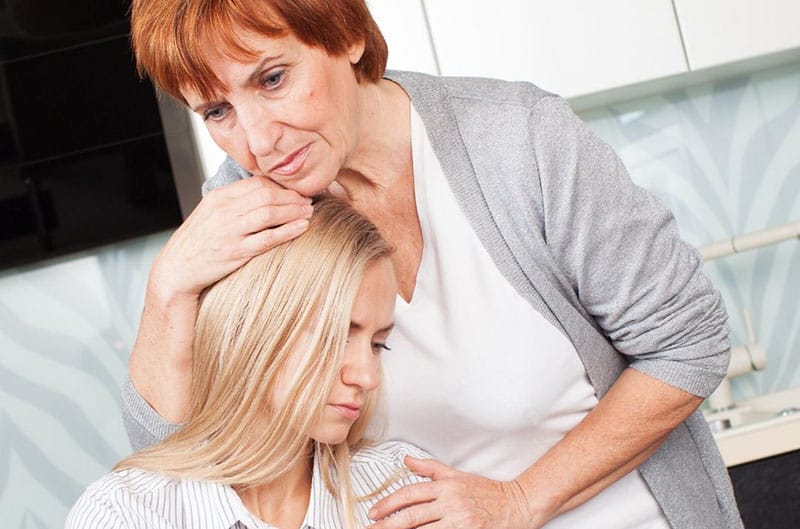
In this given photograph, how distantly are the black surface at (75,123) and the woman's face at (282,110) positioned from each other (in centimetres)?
151

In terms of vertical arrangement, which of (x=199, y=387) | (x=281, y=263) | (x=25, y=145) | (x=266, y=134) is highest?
(x=25, y=145)

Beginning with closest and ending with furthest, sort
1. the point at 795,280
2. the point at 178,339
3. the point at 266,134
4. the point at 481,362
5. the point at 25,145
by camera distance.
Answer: the point at 266,134 < the point at 178,339 < the point at 481,362 < the point at 25,145 < the point at 795,280

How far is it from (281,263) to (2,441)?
6.18ft

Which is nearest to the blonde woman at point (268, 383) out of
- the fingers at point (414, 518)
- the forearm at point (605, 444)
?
the fingers at point (414, 518)

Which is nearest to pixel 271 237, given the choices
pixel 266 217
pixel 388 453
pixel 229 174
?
pixel 266 217

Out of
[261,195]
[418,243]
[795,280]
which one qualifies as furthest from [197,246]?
[795,280]

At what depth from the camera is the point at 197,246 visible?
1169 millimetres

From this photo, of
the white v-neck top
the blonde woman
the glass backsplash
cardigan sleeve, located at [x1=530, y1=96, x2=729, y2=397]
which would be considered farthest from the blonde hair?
the glass backsplash

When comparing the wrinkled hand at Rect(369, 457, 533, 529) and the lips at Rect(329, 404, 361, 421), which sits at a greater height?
the lips at Rect(329, 404, 361, 421)

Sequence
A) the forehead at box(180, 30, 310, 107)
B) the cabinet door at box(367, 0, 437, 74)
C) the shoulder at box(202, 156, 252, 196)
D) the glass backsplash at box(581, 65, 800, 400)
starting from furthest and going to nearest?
the glass backsplash at box(581, 65, 800, 400) → the cabinet door at box(367, 0, 437, 74) → the shoulder at box(202, 156, 252, 196) → the forehead at box(180, 30, 310, 107)

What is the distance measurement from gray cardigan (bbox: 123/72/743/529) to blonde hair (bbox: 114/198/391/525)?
0.08 metres

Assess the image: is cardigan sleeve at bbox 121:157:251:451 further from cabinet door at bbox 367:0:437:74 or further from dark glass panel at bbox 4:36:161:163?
dark glass panel at bbox 4:36:161:163

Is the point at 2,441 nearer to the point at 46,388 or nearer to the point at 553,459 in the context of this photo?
the point at 46,388

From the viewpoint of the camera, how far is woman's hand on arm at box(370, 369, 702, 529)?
1.22 meters
